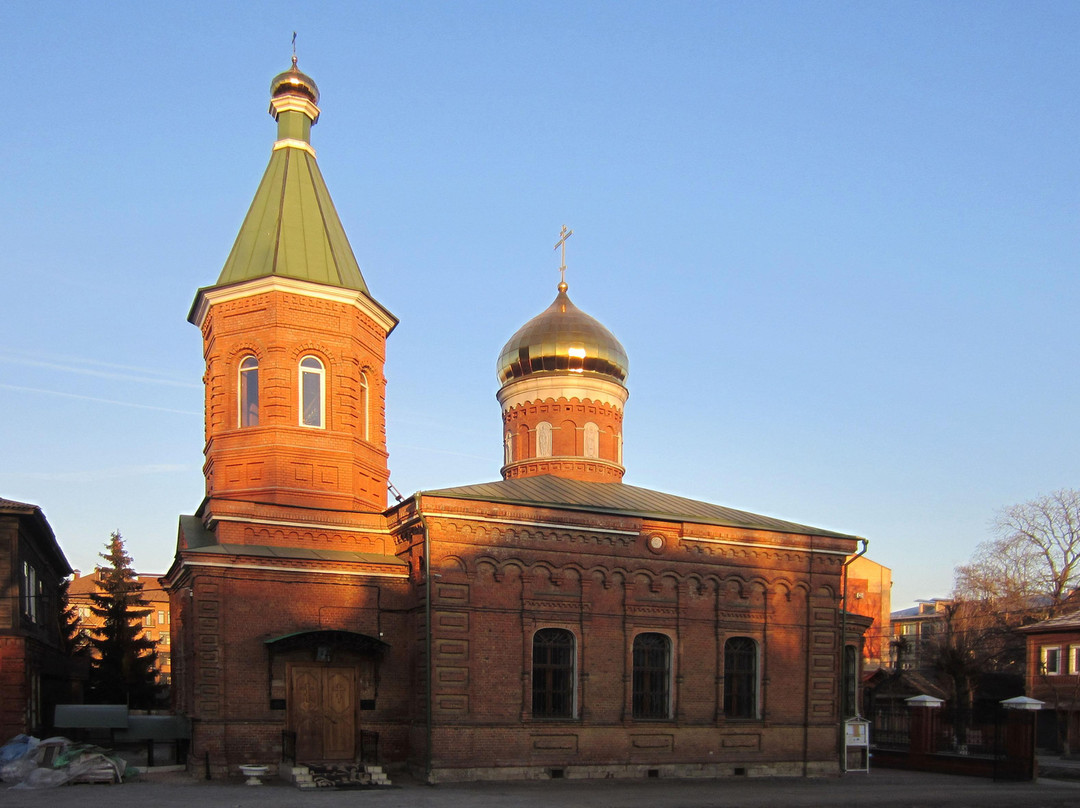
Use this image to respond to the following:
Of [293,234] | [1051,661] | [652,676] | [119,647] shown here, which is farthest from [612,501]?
[1051,661]

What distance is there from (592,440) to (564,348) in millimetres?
2616

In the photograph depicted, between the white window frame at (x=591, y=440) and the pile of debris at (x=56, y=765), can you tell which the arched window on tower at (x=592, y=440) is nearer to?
the white window frame at (x=591, y=440)

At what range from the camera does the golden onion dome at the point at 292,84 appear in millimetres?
24750

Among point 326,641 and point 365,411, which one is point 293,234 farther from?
point 326,641

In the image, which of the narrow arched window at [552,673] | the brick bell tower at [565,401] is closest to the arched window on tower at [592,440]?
the brick bell tower at [565,401]

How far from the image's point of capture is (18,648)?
21.5m

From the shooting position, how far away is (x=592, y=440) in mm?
28641

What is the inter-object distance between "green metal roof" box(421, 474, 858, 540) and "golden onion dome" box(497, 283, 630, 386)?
379cm

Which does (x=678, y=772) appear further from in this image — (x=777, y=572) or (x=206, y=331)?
(x=206, y=331)

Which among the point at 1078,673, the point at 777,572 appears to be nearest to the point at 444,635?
the point at 777,572

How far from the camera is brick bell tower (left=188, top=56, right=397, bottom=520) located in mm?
21906

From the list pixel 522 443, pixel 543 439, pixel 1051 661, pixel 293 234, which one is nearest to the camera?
pixel 293 234

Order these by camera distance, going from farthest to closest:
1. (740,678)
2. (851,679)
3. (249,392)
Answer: (851,679) < (740,678) < (249,392)

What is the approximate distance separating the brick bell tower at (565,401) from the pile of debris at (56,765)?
1308cm
